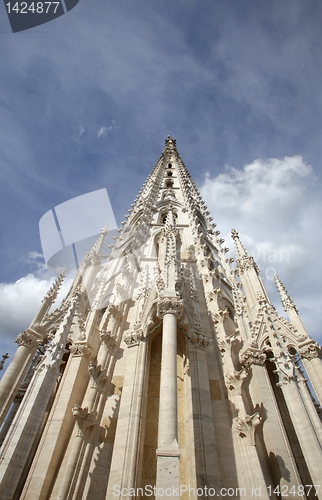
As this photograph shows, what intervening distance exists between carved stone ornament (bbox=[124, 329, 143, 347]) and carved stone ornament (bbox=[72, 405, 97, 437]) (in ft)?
9.51

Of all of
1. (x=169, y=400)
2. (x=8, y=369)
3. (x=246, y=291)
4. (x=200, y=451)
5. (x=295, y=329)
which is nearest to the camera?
(x=169, y=400)

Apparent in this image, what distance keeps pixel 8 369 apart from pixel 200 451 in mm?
9893

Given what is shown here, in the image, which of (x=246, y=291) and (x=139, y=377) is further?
(x=246, y=291)

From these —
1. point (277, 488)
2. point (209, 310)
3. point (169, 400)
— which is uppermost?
point (209, 310)

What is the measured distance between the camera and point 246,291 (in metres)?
17.2

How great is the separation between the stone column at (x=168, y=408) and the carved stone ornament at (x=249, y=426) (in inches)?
109

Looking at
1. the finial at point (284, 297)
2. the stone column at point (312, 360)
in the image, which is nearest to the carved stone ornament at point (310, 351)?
the stone column at point (312, 360)

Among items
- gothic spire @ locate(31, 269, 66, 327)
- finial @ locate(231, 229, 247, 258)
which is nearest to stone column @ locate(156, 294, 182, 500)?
gothic spire @ locate(31, 269, 66, 327)

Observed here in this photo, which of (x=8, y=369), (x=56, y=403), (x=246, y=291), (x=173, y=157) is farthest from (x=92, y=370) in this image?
(x=173, y=157)

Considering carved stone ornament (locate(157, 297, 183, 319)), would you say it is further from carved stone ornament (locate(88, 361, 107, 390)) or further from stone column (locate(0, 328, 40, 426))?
stone column (locate(0, 328, 40, 426))

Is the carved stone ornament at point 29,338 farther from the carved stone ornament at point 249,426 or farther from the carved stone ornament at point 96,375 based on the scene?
the carved stone ornament at point 249,426

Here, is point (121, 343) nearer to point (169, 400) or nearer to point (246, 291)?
point (169, 400)

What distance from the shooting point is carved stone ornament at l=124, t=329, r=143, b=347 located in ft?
35.8

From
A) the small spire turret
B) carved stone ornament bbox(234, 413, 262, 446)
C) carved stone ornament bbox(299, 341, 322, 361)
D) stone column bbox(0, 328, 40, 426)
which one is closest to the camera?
carved stone ornament bbox(234, 413, 262, 446)
